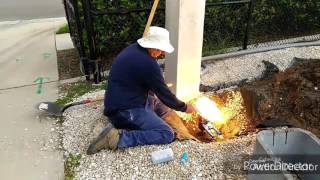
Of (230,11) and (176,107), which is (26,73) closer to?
(176,107)

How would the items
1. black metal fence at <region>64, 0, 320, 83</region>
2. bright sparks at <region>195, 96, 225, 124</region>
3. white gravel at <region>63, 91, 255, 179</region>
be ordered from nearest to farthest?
white gravel at <region>63, 91, 255, 179</region>
bright sparks at <region>195, 96, 225, 124</region>
black metal fence at <region>64, 0, 320, 83</region>

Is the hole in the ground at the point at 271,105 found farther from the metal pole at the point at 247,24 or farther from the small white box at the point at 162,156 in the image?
the metal pole at the point at 247,24

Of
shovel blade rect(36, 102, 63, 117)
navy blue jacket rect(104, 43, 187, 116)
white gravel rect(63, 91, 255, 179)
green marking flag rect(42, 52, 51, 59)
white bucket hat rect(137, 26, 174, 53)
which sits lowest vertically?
white gravel rect(63, 91, 255, 179)

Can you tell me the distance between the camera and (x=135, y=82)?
14.3 feet

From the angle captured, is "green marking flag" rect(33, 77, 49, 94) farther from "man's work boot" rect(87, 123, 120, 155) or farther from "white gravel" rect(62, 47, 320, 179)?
"man's work boot" rect(87, 123, 120, 155)

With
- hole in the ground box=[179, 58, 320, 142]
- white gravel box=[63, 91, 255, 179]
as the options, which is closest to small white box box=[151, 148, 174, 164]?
white gravel box=[63, 91, 255, 179]

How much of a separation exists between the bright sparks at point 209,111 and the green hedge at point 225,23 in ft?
6.35

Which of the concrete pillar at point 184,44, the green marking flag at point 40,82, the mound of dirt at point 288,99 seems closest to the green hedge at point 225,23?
the green marking flag at point 40,82

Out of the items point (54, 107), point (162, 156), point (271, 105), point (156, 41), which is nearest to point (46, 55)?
point (54, 107)

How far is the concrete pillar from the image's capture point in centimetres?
464

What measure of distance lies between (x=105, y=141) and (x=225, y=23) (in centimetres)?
386

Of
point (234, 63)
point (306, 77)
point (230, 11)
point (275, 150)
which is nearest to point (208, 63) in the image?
point (234, 63)

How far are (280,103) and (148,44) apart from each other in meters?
2.10

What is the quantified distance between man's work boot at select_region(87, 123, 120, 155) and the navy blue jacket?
→ 354mm
